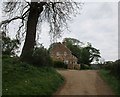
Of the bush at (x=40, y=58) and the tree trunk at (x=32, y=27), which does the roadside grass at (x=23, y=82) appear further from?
the tree trunk at (x=32, y=27)

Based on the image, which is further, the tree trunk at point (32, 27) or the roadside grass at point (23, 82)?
the tree trunk at point (32, 27)

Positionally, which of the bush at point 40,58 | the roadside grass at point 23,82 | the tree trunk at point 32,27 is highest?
the tree trunk at point 32,27

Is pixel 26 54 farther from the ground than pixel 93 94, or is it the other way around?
pixel 26 54

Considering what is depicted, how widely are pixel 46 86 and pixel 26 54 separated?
8.98 m

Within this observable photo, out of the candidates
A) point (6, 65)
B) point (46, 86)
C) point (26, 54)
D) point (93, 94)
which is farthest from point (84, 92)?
point (26, 54)

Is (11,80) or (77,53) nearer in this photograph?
(11,80)

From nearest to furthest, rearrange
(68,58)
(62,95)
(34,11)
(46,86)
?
1. (62,95)
2. (46,86)
3. (34,11)
4. (68,58)

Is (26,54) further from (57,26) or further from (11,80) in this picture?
(11,80)

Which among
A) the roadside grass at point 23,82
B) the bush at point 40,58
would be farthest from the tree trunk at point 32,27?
the roadside grass at point 23,82

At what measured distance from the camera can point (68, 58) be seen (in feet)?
262

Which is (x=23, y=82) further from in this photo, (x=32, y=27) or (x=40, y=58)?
(x=32, y=27)

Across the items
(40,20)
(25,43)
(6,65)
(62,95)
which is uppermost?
(40,20)

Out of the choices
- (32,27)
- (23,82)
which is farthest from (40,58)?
(23,82)

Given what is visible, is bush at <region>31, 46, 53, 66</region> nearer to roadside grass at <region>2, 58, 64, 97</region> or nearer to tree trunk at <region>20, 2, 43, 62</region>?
tree trunk at <region>20, 2, 43, 62</region>
